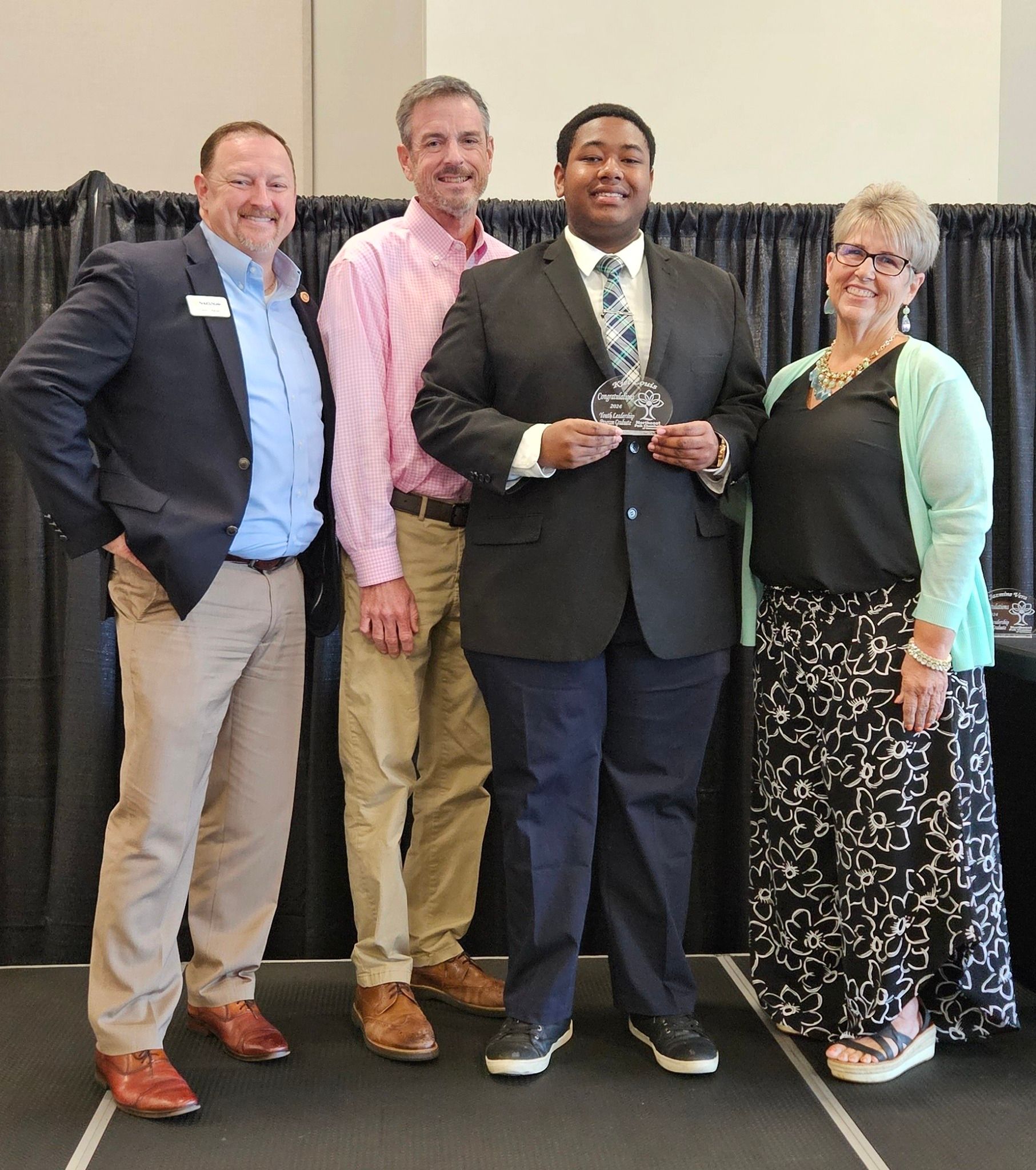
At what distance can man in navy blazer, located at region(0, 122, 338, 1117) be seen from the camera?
2047 millimetres

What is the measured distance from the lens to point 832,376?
2297 millimetres

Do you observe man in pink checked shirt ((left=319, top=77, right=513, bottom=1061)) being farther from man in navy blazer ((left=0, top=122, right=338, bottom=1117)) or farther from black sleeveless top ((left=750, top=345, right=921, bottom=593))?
black sleeveless top ((left=750, top=345, right=921, bottom=593))

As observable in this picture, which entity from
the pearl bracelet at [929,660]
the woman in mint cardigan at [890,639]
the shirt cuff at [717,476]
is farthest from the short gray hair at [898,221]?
the pearl bracelet at [929,660]

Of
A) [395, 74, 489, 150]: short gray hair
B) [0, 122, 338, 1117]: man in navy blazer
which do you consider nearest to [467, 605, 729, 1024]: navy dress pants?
[0, 122, 338, 1117]: man in navy blazer

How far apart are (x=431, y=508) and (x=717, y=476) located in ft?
1.99

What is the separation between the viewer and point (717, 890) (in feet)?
9.82

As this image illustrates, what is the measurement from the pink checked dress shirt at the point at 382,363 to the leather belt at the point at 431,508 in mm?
16

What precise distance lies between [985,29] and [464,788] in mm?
2749

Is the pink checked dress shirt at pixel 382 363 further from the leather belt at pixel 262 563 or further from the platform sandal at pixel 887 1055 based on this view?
the platform sandal at pixel 887 1055

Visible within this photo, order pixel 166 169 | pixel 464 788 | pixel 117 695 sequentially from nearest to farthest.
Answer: pixel 464 788, pixel 117 695, pixel 166 169

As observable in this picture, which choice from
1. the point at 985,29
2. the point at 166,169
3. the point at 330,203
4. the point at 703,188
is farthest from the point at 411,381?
the point at 985,29

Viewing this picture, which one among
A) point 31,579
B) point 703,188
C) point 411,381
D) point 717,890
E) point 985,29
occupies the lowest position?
point 717,890

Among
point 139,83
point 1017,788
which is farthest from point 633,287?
point 139,83

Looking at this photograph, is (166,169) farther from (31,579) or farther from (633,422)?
(633,422)
